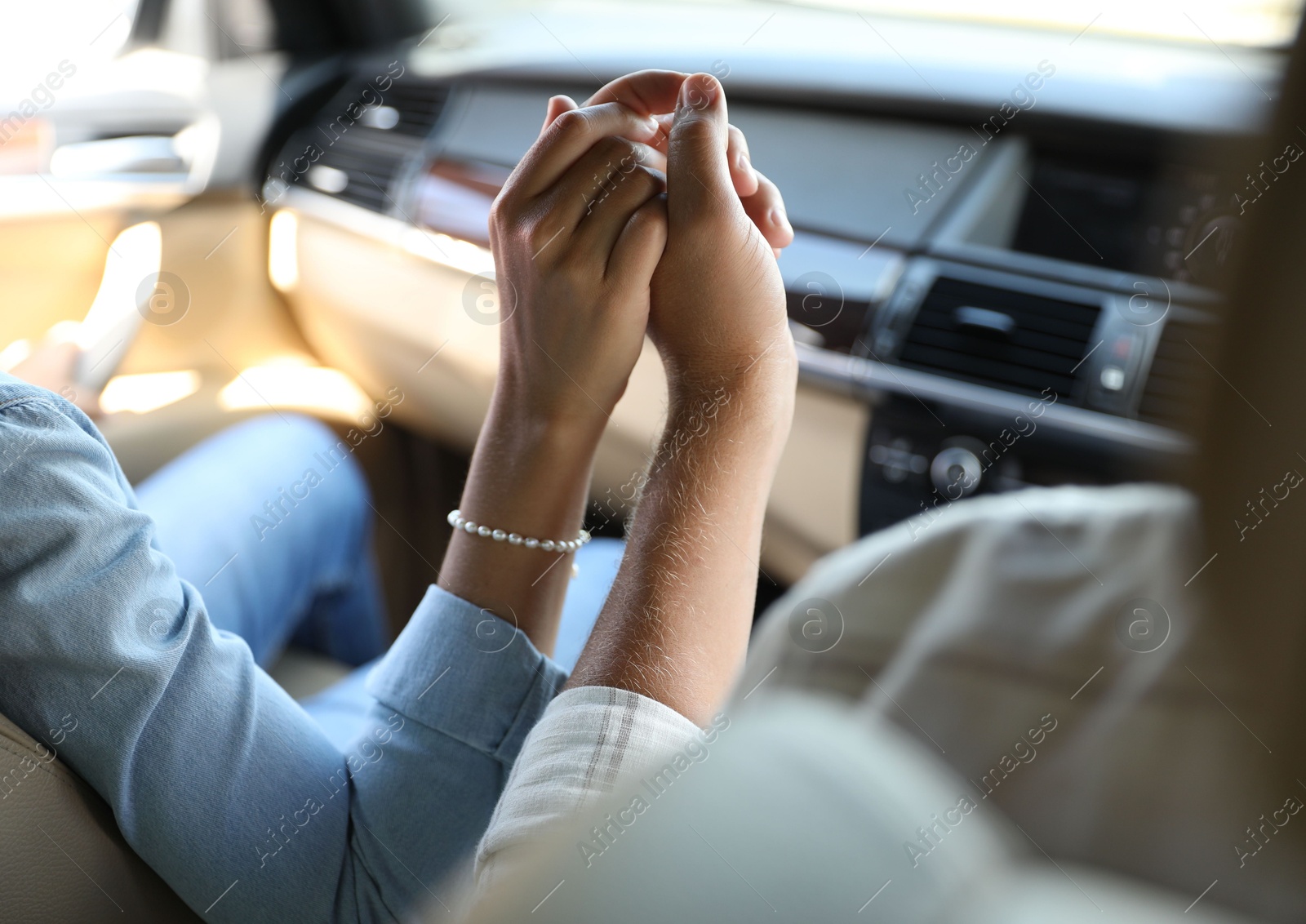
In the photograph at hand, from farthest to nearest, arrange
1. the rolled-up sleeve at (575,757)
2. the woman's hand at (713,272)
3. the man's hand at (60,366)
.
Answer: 1. the man's hand at (60,366)
2. the woman's hand at (713,272)
3. the rolled-up sleeve at (575,757)

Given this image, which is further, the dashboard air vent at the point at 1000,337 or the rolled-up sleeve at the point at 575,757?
the dashboard air vent at the point at 1000,337

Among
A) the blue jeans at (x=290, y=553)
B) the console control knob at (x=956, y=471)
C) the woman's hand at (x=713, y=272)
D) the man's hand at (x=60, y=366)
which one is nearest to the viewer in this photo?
the woman's hand at (x=713, y=272)

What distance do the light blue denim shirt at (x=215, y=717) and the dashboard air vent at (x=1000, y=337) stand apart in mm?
573

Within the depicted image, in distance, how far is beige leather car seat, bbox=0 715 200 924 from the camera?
1.49 ft

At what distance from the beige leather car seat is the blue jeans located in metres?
0.25

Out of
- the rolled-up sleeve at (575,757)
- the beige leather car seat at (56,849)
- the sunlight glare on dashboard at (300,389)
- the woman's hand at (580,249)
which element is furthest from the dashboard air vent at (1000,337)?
the sunlight glare on dashboard at (300,389)

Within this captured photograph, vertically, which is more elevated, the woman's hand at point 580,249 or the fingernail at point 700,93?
the fingernail at point 700,93

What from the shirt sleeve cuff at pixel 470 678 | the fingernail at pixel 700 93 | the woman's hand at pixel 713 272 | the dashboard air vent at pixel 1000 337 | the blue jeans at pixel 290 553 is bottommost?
A: the blue jeans at pixel 290 553

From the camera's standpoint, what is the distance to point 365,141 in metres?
1.63

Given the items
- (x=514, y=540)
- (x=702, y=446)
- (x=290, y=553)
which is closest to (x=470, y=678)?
(x=514, y=540)

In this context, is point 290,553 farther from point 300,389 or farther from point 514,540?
point 300,389

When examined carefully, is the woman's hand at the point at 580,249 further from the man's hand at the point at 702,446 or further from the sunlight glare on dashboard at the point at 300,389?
the sunlight glare on dashboard at the point at 300,389

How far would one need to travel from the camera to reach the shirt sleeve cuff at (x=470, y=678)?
0.60 metres

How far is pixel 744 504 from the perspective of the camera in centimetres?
59
